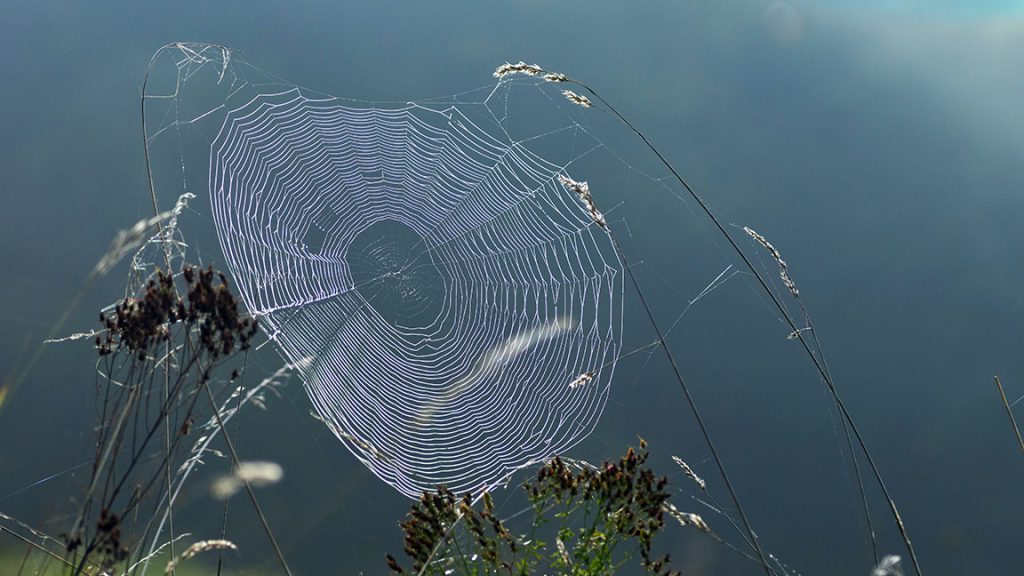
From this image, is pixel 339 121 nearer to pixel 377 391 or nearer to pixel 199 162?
pixel 377 391

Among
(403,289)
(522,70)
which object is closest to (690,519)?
(522,70)

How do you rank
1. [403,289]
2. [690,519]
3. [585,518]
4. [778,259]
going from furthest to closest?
[403,289] → [778,259] → [585,518] → [690,519]

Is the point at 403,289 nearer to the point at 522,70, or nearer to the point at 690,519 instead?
the point at 522,70

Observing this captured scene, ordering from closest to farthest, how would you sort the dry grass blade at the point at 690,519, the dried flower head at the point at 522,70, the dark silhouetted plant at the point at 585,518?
the dry grass blade at the point at 690,519
the dark silhouetted plant at the point at 585,518
the dried flower head at the point at 522,70

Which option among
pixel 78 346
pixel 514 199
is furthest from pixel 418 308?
pixel 78 346

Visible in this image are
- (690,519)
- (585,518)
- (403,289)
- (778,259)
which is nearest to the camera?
(690,519)

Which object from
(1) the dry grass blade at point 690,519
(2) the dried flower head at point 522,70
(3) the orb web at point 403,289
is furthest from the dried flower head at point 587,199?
(3) the orb web at point 403,289

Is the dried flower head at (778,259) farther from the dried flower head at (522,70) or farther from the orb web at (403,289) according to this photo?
the orb web at (403,289)

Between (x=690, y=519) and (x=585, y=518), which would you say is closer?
(x=690, y=519)
